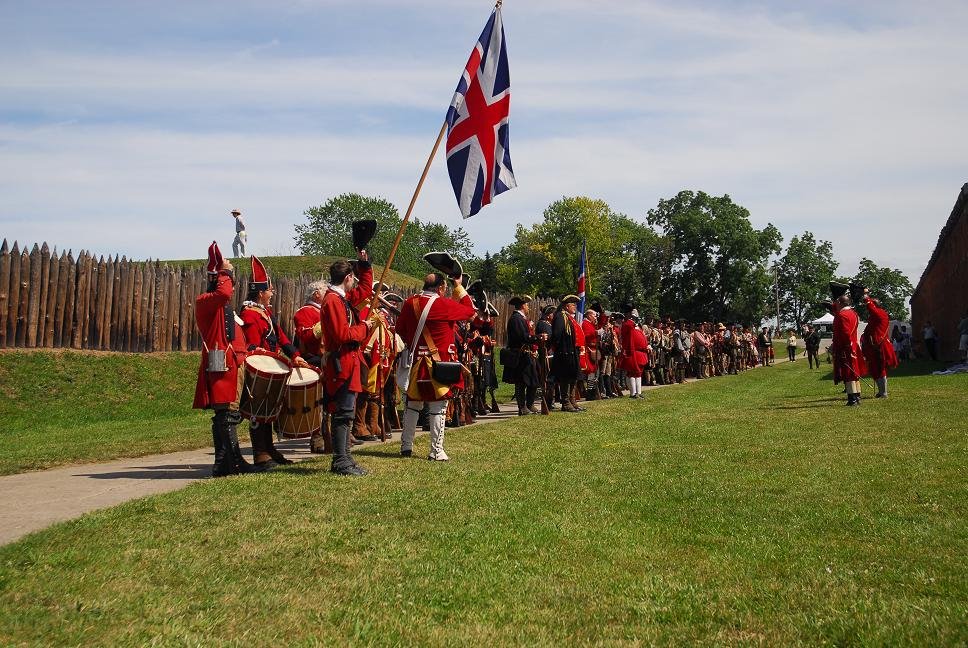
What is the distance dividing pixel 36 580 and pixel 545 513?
3528mm

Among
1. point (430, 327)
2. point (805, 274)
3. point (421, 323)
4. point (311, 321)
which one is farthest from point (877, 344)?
point (805, 274)

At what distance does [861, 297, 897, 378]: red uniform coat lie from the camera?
18.7 m

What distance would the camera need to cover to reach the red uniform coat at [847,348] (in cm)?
1738

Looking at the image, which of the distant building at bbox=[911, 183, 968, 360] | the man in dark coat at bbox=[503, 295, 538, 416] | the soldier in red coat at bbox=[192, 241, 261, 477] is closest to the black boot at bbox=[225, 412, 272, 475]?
the soldier in red coat at bbox=[192, 241, 261, 477]

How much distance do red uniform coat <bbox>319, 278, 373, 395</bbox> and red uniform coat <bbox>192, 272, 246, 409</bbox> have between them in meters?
0.94

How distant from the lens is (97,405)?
1714 centimetres

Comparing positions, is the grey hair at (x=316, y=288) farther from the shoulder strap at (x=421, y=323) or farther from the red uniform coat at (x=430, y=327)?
the shoulder strap at (x=421, y=323)

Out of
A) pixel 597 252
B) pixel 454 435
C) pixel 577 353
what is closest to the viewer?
pixel 454 435

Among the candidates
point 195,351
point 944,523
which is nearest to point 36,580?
point 944,523

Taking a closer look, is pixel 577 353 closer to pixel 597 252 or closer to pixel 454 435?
pixel 454 435

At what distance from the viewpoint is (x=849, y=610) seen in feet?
14.7

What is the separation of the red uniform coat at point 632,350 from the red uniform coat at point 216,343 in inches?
563

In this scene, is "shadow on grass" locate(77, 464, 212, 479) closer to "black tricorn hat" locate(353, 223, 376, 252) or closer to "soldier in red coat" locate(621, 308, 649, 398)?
"black tricorn hat" locate(353, 223, 376, 252)

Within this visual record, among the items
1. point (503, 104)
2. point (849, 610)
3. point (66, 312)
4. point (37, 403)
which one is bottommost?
point (849, 610)
